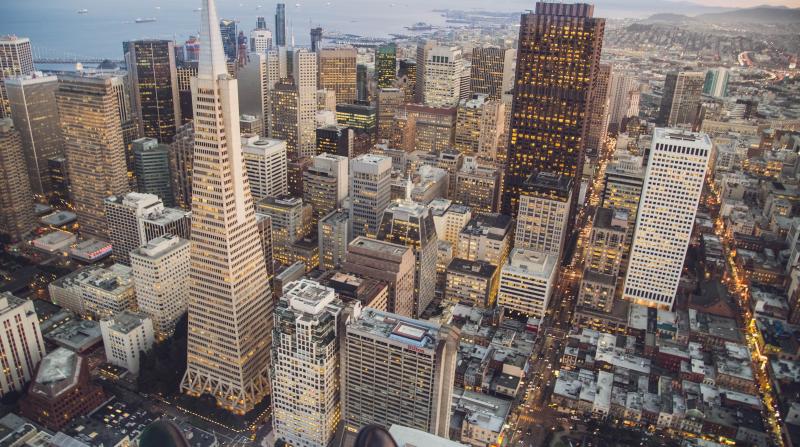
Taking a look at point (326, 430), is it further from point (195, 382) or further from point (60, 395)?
point (60, 395)

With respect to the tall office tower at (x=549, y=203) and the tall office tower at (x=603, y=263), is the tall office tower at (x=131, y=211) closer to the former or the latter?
the tall office tower at (x=549, y=203)

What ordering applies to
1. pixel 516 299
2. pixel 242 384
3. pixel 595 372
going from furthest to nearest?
1. pixel 516 299
2. pixel 595 372
3. pixel 242 384

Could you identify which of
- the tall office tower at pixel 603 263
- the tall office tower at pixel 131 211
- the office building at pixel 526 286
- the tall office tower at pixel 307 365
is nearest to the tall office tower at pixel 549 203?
the tall office tower at pixel 603 263

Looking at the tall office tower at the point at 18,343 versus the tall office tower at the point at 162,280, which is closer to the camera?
the tall office tower at the point at 18,343

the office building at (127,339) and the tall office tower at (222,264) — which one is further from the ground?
the tall office tower at (222,264)

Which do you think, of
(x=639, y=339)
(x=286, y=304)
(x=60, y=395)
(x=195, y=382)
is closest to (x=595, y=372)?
(x=639, y=339)

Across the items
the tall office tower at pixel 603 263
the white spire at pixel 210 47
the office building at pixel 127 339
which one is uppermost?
the white spire at pixel 210 47

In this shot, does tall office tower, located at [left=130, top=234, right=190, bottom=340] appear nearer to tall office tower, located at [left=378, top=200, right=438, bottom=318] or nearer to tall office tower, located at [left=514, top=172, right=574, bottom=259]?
tall office tower, located at [left=378, top=200, right=438, bottom=318]

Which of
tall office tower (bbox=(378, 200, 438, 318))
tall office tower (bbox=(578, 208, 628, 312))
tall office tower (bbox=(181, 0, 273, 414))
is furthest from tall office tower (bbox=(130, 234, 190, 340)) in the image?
tall office tower (bbox=(578, 208, 628, 312))
